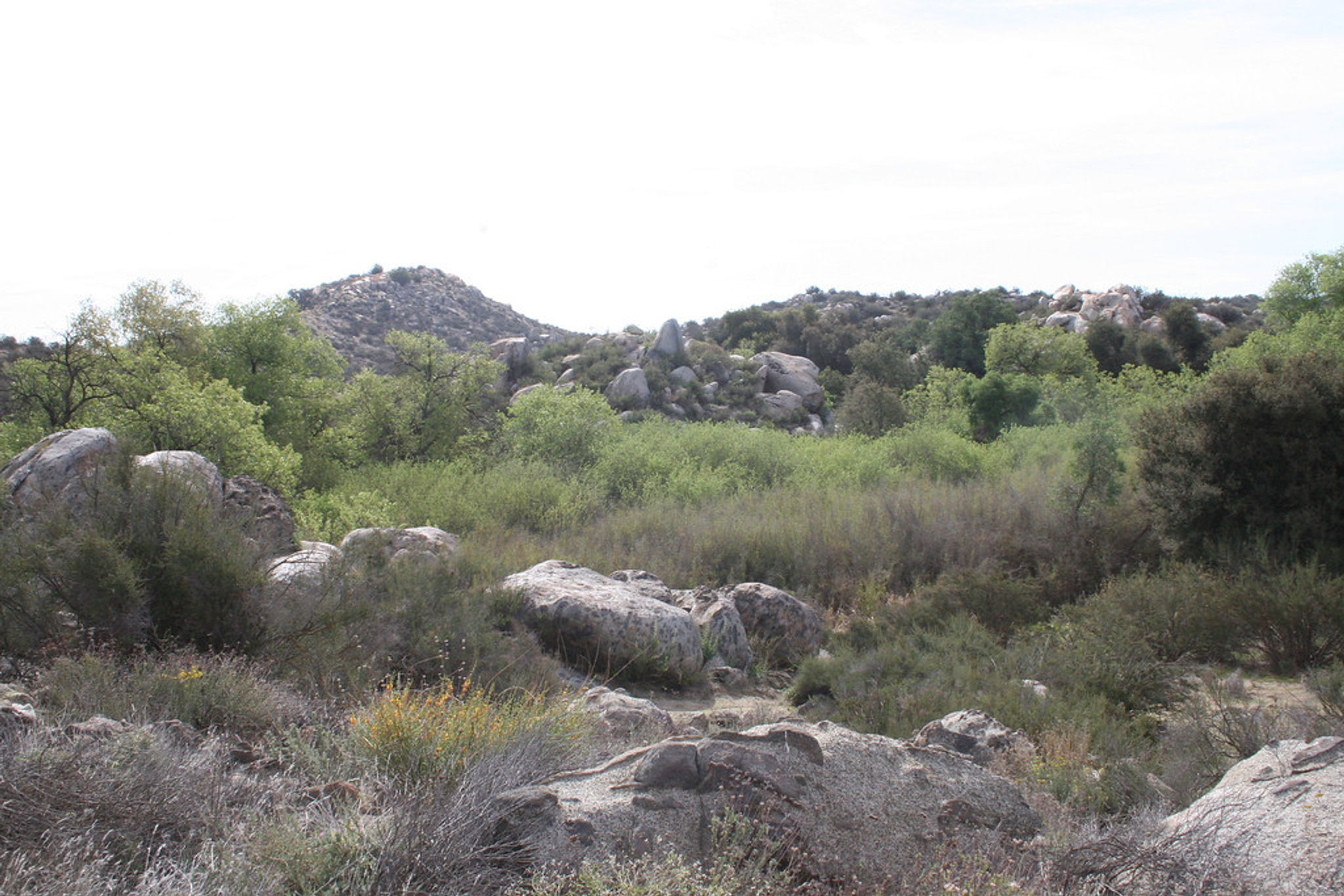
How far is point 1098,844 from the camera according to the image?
355cm

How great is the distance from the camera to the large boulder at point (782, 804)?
3506 millimetres

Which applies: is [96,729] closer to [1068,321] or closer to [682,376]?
[682,376]

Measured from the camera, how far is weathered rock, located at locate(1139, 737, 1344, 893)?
3334 millimetres

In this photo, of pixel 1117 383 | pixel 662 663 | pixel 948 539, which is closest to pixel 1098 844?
pixel 662 663

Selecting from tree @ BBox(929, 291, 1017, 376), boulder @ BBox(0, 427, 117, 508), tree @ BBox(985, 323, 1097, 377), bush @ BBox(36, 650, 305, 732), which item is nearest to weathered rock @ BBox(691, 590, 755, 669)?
bush @ BBox(36, 650, 305, 732)

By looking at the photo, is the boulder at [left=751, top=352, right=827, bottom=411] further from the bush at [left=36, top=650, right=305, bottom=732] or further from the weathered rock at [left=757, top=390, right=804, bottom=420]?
the bush at [left=36, top=650, right=305, bottom=732]

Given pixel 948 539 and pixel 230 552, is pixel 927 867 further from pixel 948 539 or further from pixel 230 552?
pixel 948 539

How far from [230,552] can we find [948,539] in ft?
33.5

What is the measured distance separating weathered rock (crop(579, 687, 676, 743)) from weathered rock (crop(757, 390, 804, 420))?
3122 cm

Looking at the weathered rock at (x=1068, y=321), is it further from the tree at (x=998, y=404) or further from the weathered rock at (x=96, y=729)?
the weathered rock at (x=96, y=729)

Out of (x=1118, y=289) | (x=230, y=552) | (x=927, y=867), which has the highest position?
(x=1118, y=289)

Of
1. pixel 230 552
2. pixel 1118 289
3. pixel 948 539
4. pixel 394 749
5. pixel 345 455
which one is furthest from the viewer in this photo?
pixel 1118 289

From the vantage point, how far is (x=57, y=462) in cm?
921

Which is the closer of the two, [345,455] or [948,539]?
[948,539]
